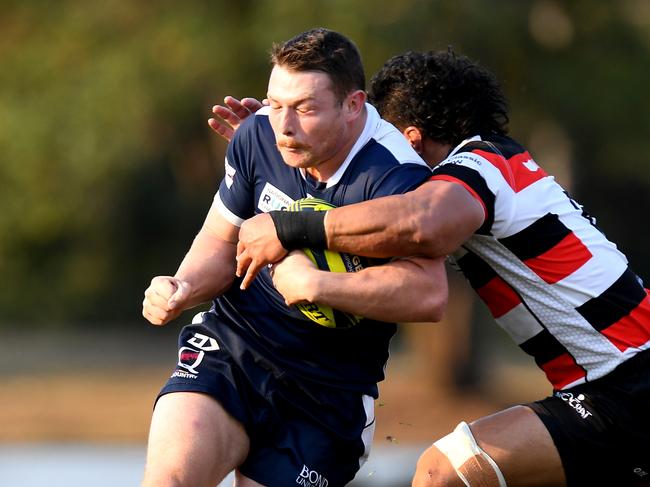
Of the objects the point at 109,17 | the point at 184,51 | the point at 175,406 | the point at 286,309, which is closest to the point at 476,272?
the point at 286,309

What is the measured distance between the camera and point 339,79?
15.0 ft

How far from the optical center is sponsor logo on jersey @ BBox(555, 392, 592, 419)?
4797 millimetres

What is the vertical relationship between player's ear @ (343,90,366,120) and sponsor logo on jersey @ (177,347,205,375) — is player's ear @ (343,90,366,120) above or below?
above

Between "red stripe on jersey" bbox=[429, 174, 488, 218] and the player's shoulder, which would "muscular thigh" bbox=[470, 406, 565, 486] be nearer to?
"red stripe on jersey" bbox=[429, 174, 488, 218]

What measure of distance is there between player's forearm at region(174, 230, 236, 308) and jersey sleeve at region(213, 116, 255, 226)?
13cm

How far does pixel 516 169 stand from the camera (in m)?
4.84

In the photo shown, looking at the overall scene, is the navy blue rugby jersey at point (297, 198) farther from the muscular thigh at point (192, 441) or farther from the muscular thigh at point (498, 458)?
the muscular thigh at point (498, 458)

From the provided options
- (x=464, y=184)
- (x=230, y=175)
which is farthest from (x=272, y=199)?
(x=464, y=184)

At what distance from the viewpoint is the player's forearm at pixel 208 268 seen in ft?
16.0

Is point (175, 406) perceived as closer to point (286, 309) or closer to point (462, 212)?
point (286, 309)

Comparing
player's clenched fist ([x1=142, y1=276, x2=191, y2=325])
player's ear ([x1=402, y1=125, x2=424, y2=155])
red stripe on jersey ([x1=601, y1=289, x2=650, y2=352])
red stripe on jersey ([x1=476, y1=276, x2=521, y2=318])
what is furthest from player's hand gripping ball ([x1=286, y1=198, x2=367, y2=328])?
red stripe on jersey ([x1=601, y1=289, x2=650, y2=352])

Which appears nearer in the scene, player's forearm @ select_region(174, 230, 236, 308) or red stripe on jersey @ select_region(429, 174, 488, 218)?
red stripe on jersey @ select_region(429, 174, 488, 218)

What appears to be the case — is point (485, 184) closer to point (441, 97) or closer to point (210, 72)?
point (441, 97)

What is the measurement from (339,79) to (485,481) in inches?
70.6
